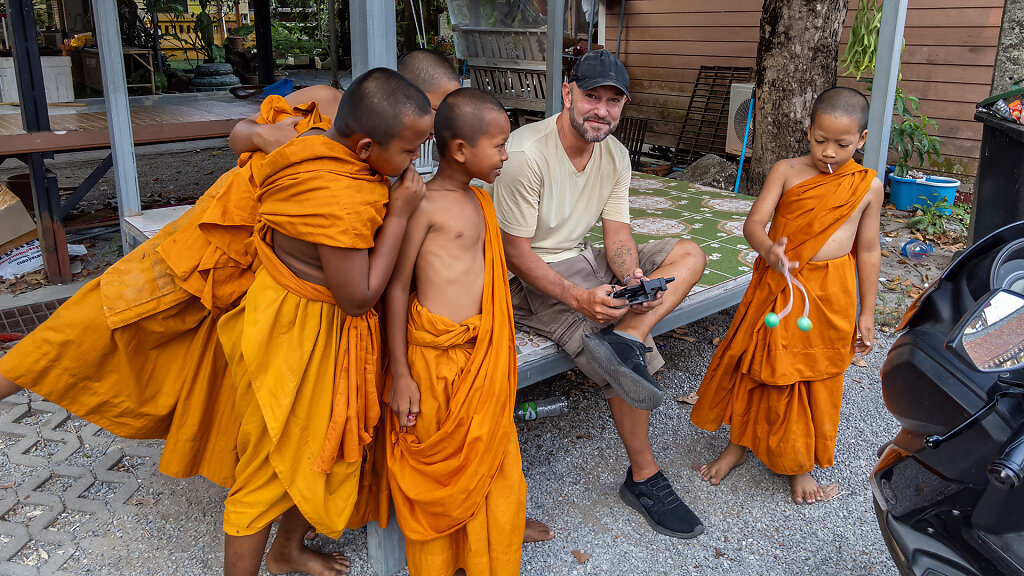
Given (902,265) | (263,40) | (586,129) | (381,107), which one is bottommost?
(902,265)

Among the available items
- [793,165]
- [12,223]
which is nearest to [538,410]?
[793,165]

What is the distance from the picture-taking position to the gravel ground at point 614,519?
2623 mm

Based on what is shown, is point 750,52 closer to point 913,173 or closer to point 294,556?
point 913,173

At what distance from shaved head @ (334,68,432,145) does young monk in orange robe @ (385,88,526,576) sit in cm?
26

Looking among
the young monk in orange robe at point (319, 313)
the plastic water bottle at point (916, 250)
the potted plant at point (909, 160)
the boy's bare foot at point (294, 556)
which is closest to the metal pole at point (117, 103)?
the boy's bare foot at point (294, 556)

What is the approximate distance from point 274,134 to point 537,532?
168 centimetres

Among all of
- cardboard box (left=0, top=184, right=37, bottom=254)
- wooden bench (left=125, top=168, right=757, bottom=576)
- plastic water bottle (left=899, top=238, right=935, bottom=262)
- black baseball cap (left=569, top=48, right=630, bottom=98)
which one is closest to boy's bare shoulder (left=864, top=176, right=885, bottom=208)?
Answer: wooden bench (left=125, top=168, right=757, bottom=576)

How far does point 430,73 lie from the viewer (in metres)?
2.65

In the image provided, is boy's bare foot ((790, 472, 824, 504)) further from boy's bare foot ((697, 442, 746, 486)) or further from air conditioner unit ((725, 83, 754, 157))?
air conditioner unit ((725, 83, 754, 157))

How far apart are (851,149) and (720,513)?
152 cm

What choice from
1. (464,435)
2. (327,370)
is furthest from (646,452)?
(327,370)

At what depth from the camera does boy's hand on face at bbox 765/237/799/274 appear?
9.04 feet

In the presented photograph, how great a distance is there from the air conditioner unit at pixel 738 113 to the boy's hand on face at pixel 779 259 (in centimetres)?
535

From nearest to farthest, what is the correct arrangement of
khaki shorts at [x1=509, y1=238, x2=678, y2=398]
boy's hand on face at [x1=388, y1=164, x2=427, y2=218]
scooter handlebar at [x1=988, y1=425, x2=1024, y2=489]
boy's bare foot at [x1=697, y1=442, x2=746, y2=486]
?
1. scooter handlebar at [x1=988, y1=425, x2=1024, y2=489]
2. boy's hand on face at [x1=388, y1=164, x2=427, y2=218]
3. khaki shorts at [x1=509, y1=238, x2=678, y2=398]
4. boy's bare foot at [x1=697, y1=442, x2=746, y2=486]
